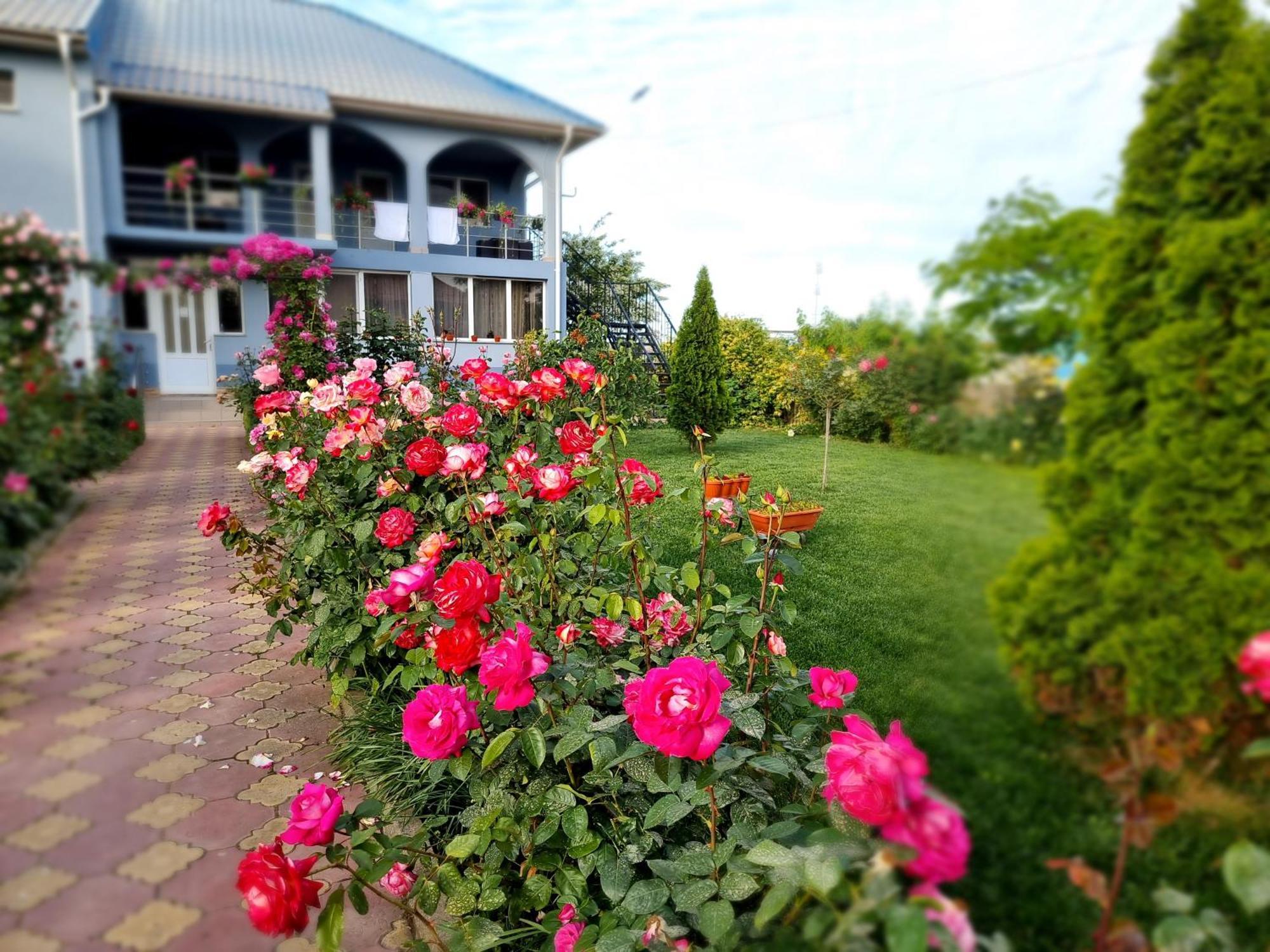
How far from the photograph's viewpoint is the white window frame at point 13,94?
0.62 m

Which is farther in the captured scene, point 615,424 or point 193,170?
point 615,424

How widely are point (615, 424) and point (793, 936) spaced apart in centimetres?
163

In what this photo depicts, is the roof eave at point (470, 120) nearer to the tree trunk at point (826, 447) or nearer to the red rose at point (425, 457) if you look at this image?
the tree trunk at point (826, 447)

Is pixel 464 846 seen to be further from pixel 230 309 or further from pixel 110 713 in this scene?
pixel 230 309

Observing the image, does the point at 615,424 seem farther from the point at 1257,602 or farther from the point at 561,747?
the point at 1257,602

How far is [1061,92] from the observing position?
2.45 feet

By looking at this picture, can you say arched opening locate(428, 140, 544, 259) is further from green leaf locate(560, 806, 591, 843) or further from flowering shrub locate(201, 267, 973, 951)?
green leaf locate(560, 806, 591, 843)

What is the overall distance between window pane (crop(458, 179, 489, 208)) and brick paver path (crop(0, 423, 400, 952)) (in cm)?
42

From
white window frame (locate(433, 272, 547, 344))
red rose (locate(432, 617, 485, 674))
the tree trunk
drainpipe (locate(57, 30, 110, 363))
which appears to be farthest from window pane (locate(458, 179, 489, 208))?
red rose (locate(432, 617, 485, 674))

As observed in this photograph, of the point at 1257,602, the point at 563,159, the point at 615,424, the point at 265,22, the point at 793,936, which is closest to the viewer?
the point at 1257,602

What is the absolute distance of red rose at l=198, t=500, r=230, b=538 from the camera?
1306 millimetres

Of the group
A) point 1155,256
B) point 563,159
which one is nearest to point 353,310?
point 563,159

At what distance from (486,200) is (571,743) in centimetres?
105

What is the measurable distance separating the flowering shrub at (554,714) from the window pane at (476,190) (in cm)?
36
